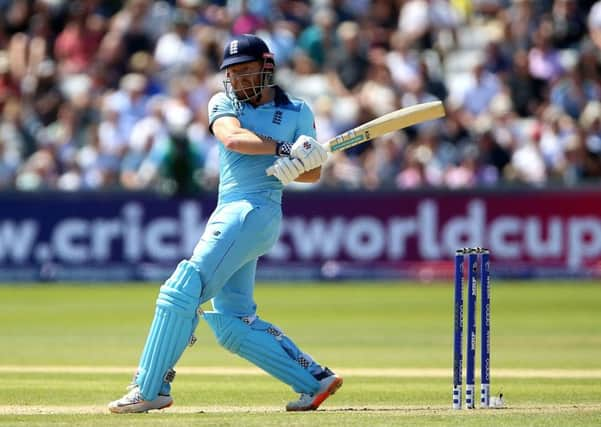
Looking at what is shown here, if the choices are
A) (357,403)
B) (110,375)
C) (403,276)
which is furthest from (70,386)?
(403,276)

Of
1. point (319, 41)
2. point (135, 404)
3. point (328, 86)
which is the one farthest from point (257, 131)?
point (319, 41)

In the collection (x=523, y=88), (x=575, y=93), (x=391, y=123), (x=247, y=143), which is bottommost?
(x=247, y=143)

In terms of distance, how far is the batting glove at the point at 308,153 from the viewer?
6785mm

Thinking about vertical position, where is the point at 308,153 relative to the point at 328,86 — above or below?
below

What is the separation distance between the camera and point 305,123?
7.16m

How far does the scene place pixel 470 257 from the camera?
6.83m

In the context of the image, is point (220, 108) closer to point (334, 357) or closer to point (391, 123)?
point (391, 123)

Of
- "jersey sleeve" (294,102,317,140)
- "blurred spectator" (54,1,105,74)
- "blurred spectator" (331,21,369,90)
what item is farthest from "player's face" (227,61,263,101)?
"blurred spectator" (54,1,105,74)

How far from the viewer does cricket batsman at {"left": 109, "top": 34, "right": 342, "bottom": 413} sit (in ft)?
22.3

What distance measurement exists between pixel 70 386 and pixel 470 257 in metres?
2.78

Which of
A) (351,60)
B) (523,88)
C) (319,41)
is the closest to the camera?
(523,88)

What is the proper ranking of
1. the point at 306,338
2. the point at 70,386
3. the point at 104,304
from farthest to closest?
the point at 104,304
the point at 306,338
the point at 70,386

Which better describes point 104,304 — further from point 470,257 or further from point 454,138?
point 470,257

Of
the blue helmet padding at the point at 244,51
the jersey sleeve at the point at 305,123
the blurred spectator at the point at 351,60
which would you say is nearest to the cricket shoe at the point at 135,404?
the jersey sleeve at the point at 305,123
